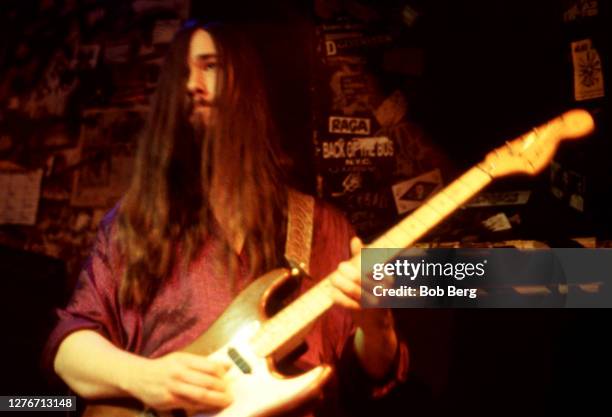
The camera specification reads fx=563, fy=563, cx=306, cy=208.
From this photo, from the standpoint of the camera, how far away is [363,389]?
42.3 inches

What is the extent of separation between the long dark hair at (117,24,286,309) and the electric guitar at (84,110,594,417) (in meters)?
0.16

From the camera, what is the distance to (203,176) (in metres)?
1.31

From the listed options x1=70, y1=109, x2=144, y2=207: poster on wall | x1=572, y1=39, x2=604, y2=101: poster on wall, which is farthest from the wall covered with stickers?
x1=572, y1=39, x2=604, y2=101: poster on wall

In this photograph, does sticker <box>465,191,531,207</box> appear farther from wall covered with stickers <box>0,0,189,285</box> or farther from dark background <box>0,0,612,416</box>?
wall covered with stickers <box>0,0,189,285</box>

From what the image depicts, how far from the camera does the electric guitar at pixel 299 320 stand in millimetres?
974

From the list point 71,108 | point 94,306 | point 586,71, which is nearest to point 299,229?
point 94,306

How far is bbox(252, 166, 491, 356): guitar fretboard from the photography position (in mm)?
988

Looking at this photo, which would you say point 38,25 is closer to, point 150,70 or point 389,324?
point 150,70

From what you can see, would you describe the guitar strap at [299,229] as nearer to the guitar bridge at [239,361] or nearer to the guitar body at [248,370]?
the guitar body at [248,370]

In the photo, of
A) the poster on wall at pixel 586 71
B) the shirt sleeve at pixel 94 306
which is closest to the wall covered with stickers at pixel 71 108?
the shirt sleeve at pixel 94 306

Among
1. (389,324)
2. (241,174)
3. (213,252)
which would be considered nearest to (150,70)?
(241,174)

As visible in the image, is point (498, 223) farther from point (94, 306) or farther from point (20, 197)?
point (20, 197)

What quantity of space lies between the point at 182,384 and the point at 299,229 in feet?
1.31

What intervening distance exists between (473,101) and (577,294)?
0.51 meters
